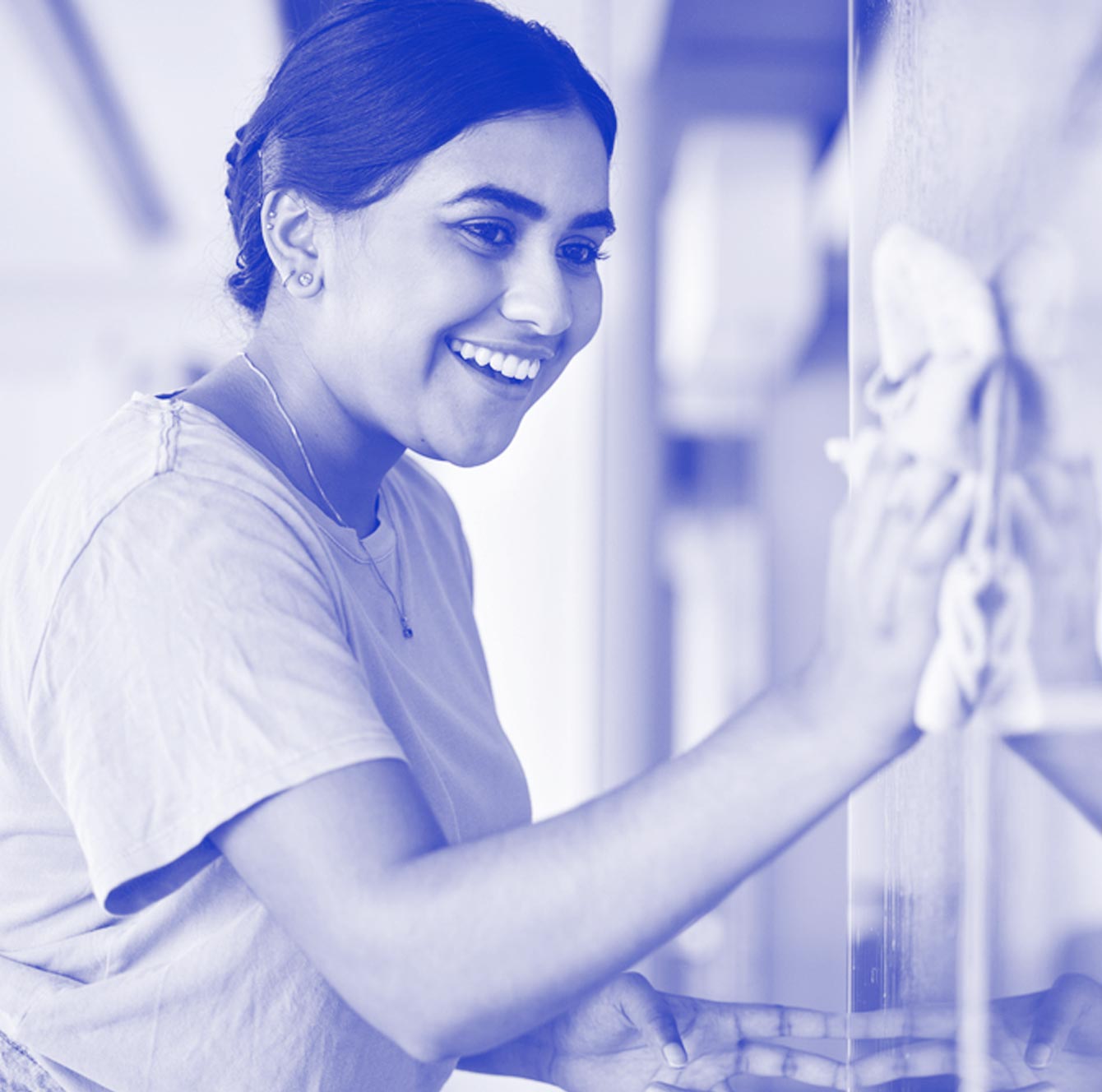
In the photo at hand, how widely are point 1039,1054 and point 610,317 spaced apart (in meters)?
2.30

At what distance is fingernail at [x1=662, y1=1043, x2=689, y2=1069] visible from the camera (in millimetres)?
1030

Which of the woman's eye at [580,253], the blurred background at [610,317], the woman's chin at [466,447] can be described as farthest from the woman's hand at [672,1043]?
the blurred background at [610,317]

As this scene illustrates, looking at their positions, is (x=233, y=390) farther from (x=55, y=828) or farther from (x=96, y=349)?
(x=96, y=349)

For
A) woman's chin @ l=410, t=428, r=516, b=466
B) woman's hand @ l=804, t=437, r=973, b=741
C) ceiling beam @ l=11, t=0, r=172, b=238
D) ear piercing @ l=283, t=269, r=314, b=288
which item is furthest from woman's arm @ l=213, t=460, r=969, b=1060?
ceiling beam @ l=11, t=0, r=172, b=238

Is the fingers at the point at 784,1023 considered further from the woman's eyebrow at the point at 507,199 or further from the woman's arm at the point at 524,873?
the woman's eyebrow at the point at 507,199

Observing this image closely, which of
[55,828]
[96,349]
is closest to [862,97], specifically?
[55,828]

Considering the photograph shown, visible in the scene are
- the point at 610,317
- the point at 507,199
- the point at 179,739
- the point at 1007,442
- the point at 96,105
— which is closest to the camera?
the point at 1007,442

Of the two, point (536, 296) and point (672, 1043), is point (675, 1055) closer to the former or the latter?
point (672, 1043)

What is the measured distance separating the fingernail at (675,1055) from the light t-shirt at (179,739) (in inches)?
6.6

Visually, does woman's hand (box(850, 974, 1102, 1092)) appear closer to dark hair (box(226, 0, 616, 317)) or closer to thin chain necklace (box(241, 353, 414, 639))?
thin chain necklace (box(241, 353, 414, 639))

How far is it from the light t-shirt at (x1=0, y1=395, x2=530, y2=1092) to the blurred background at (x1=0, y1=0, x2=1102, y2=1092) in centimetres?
105

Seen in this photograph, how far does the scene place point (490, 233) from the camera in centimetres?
88

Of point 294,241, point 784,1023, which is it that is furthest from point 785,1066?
point 294,241

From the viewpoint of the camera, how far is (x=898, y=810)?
0.81 meters
